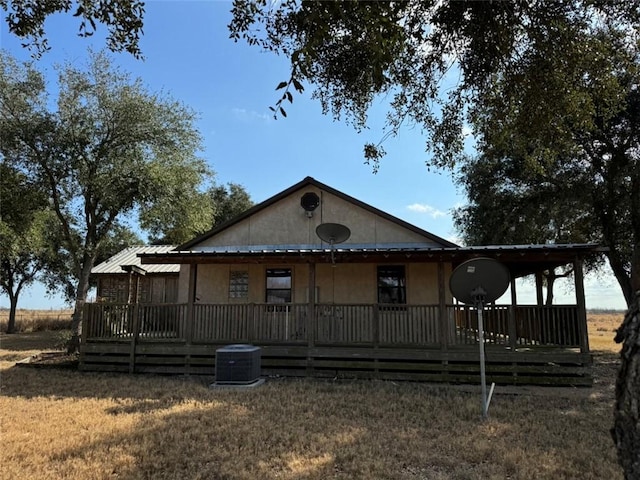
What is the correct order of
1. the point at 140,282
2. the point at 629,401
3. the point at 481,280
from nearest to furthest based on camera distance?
the point at 629,401 < the point at 481,280 < the point at 140,282

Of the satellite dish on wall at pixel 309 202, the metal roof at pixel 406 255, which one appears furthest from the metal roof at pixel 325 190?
the metal roof at pixel 406 255

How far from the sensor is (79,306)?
15.7m

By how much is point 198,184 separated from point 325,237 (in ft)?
27.1

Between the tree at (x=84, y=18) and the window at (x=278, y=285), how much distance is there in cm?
874

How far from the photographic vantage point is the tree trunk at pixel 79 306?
14859 millimetres

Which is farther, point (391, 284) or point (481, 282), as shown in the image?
point (391, 284)

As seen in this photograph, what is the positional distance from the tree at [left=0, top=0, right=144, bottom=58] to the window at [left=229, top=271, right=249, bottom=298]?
8.87m

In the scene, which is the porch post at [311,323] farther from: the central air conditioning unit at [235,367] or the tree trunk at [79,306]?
the tree trunk at [79,306]

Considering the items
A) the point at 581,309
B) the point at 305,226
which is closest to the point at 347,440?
the point at 581,309

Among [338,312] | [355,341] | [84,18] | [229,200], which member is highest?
[229,200]

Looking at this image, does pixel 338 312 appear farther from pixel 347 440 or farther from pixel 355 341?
pixel 347 440

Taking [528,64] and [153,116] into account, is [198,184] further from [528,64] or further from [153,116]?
[528,64]

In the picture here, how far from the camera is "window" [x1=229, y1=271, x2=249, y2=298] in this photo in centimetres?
1371

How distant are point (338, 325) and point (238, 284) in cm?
396
